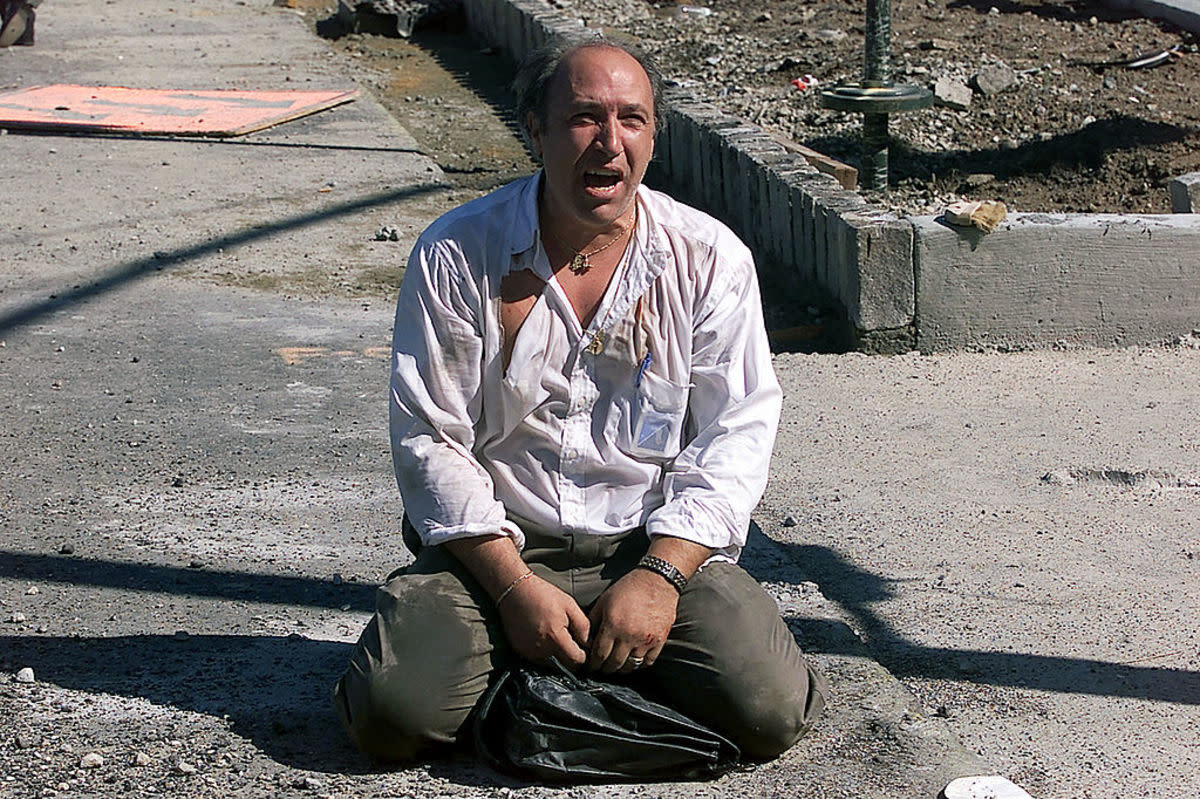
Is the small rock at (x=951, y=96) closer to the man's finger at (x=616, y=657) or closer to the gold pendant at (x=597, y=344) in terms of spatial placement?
the gold pendant at (x=597, y=344)

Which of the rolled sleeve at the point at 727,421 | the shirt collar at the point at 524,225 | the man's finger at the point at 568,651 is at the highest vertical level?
the shirt collar at the point at 524,225

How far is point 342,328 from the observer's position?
6340 mm

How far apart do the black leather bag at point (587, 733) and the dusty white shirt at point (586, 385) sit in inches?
12.9

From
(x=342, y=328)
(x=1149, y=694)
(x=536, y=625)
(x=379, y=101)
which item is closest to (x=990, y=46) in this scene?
(x=379, y=101)

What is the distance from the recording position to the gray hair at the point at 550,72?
131 inches

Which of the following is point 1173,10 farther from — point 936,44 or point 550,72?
point 550,72

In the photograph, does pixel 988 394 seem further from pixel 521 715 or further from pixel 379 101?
pixel 379 101

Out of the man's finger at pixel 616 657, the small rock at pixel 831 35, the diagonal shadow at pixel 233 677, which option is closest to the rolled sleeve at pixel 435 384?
the man's finger at pixel 616 657

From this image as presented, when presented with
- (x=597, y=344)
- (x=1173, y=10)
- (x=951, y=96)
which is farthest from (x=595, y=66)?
(x=1173, y=10)

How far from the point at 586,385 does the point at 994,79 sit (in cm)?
649

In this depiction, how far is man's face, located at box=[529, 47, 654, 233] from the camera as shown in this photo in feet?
10.7

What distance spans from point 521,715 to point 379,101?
328 inches

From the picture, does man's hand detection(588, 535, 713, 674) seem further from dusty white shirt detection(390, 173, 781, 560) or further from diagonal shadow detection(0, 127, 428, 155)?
diagonal shadow detection(0, 127, 428, 155)

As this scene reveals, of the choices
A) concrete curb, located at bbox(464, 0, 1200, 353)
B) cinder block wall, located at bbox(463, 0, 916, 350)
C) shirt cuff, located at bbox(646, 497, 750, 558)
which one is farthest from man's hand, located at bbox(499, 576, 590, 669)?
concrete curb, located at bbox(464, 0, 1200, 353)
